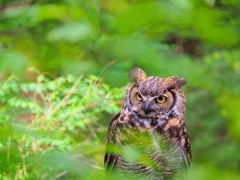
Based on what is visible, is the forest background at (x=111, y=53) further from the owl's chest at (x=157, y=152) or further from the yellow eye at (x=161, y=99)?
the yellow eye at (x=161, y=99)

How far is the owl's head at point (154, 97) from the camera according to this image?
3438mm

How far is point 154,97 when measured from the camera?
347cm

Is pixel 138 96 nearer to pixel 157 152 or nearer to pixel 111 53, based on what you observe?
pixel 157 152

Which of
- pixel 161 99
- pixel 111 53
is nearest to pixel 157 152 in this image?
pixel 111 53

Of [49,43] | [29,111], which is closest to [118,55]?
[49,43]

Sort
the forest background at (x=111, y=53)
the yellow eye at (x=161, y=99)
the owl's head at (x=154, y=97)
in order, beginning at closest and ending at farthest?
the forest background at (x=111, y=53)
the owl's head at (x=154, y=97)
the yellow eye at (x=161, y=99)

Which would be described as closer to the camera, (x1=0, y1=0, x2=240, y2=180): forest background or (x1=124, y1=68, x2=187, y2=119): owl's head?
(x1=0, y1=0, x2=240, y2=180): forest background

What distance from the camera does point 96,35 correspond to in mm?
894

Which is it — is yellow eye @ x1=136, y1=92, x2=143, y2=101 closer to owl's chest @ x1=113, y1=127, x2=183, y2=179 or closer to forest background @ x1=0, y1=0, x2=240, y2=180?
owl's chest @ x1=113, y1=127, x2=183, y2=179

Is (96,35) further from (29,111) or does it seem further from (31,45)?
(29,111)

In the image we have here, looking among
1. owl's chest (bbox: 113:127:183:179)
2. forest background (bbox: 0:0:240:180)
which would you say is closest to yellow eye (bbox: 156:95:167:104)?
owl's chest (bbox: 113:127:183:179)

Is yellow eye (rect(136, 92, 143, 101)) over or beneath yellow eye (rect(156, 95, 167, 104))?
over

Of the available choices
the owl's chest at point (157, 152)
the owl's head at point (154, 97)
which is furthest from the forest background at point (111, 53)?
the owl's head at point (154, 97)

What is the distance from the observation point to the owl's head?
3.44 meters
